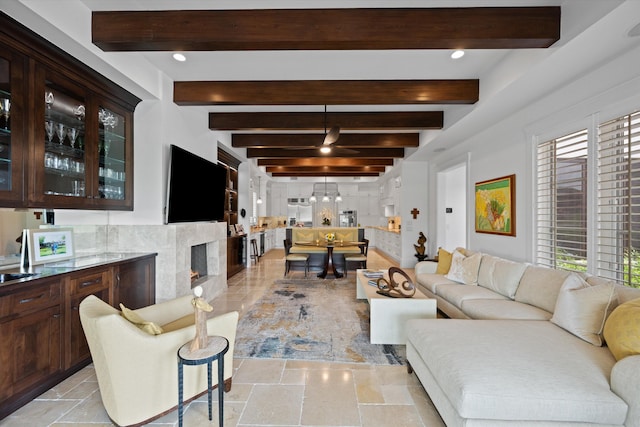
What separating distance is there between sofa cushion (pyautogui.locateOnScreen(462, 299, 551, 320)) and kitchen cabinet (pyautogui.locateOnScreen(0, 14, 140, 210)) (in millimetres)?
3871

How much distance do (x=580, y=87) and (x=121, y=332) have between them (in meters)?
4.17

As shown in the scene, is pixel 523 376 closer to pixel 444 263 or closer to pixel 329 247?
pixel 444 263

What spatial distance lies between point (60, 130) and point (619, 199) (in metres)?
4.83

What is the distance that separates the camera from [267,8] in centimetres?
227

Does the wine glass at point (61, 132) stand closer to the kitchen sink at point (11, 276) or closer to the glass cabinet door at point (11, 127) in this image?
the glass cabinet door at point (11, 127)

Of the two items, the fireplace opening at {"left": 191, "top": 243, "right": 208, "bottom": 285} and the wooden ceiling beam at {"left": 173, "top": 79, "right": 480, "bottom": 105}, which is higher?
the wooden ceiling beam at {"left": 173, "top": 79, "right": 480, "bottom": 105}

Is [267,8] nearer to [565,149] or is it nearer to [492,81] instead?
[492,81]

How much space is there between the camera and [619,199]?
240 cm

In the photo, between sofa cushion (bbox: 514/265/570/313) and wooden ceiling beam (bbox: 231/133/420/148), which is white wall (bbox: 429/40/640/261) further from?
wooden ceiling beam (bbox: 231/133/420/148)

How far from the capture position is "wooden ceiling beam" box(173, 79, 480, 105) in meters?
3.48

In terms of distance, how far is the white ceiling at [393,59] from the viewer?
1.99 metres

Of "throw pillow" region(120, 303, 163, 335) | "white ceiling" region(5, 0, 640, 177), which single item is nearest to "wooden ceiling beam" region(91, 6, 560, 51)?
"white ceiling" region(5, 0, 640, 177)

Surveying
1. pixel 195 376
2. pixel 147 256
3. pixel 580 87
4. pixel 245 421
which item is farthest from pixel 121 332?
pixel 580 87

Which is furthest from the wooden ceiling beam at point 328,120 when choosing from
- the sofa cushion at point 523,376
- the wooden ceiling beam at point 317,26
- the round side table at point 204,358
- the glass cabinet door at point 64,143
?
the round side table at point 204,358
